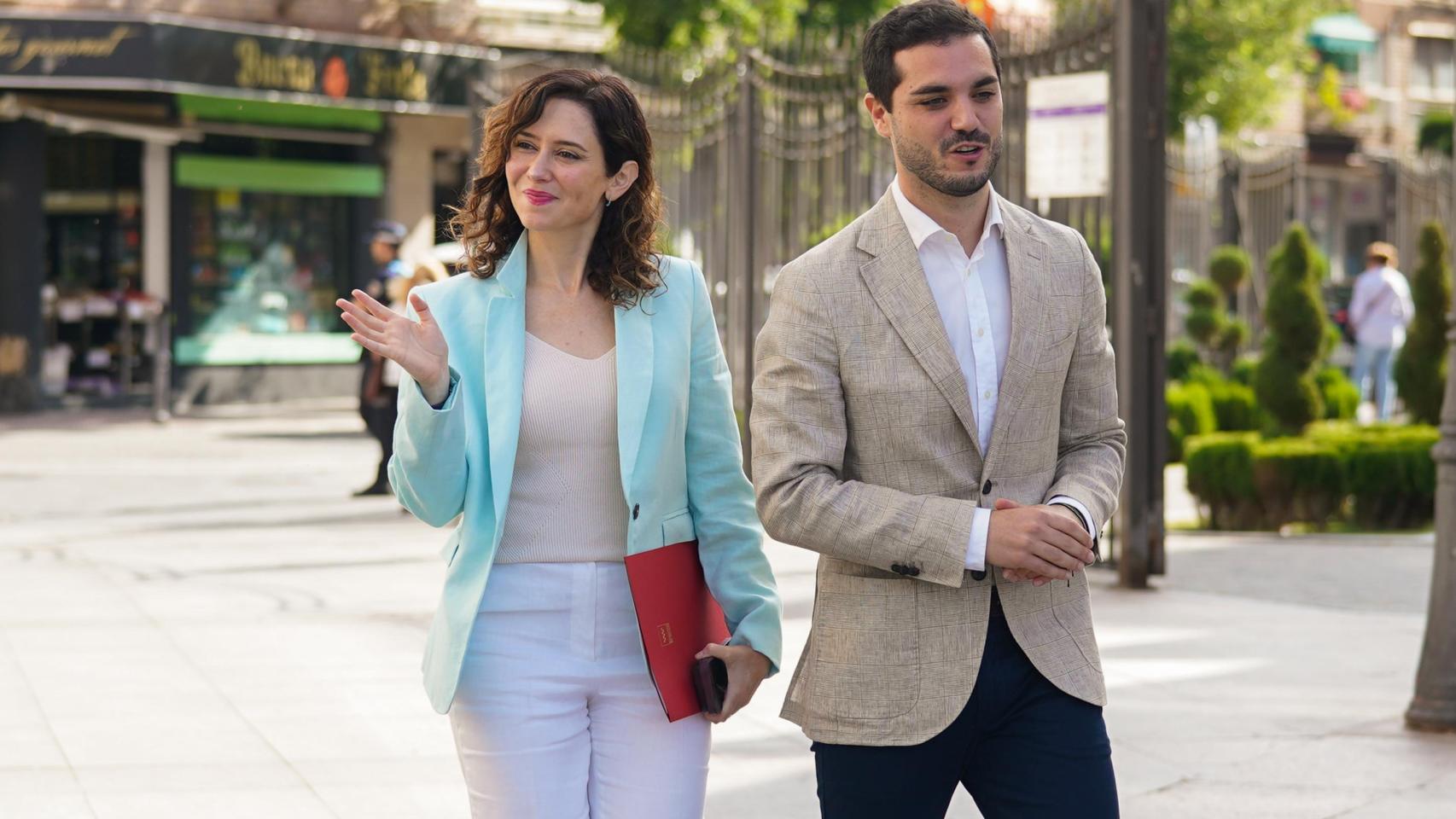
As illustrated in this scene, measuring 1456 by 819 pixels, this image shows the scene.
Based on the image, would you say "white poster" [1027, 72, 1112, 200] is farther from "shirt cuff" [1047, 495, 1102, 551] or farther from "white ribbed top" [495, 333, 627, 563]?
"shirt cuff" [1047, 495, 1102, 551]

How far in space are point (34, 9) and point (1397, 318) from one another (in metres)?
14.4

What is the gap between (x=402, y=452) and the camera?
10.1 feet

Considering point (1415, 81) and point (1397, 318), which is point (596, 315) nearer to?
point (1397, 318)

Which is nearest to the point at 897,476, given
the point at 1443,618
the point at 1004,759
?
the point at 1004,759

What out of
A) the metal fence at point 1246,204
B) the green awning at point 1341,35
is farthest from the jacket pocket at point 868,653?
the green awning at point 1341,35

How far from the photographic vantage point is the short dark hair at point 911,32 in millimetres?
2934

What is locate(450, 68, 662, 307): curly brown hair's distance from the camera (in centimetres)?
323

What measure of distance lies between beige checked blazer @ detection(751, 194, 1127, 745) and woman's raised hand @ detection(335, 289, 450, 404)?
0.50 m

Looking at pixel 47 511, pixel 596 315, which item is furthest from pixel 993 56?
pixel 47 511

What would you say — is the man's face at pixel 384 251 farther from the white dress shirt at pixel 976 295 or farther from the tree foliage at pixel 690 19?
the white dress shirt at pixel 976 295

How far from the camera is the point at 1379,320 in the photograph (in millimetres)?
19625

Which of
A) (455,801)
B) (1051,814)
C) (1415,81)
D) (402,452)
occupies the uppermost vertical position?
(1415,81)

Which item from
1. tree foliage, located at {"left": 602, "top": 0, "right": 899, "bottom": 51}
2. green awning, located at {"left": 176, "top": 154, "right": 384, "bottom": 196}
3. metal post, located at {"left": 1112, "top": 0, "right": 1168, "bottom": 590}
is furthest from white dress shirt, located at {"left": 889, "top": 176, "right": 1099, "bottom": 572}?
green awning, located at {"left": 176, "top": 154, "right": 384, "bottom": 196}

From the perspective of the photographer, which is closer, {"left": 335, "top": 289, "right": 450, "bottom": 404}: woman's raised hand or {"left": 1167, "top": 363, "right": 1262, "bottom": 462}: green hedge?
{"left": 335, "top": 289, "right": 450, "bottom": 404}: woman's raised hand
